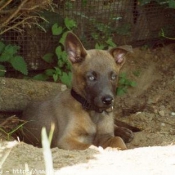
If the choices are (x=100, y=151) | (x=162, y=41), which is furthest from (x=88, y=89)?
(x=162, y=41)

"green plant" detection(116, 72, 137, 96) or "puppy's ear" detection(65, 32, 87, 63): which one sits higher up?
"puppy's ear" detection(65, 32, 87, 63)

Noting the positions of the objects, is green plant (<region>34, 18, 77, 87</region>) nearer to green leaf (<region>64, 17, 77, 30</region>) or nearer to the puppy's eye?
green leaf (<region>64, 17, 77, 30</region>)

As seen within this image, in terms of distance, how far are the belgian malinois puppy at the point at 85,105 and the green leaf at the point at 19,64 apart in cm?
Result: 92

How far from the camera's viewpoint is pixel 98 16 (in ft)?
26.5

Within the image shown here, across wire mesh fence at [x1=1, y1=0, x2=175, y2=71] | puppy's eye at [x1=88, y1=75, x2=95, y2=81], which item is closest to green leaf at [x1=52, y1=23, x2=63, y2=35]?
wire mesh fence at [x1=1, y1=0, x2=175, y2=71]

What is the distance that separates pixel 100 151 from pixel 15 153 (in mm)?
816

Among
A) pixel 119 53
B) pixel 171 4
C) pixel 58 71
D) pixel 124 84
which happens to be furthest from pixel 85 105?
pixel 171 4

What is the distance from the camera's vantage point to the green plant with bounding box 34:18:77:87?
24.9 ft

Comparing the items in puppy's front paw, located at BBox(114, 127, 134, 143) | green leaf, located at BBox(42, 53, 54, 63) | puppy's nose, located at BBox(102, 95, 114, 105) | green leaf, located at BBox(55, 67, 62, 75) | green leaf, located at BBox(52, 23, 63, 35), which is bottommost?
puppy's front paw, located at BBox(114, 127, 134, 143)

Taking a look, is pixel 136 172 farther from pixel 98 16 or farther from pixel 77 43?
pixel 98 16

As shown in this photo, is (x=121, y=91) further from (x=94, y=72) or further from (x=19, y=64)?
(x=94, y=72)

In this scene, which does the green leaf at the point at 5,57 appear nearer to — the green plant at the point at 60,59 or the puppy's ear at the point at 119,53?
the green plant at the point at 60,59

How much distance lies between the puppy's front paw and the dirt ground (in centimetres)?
7

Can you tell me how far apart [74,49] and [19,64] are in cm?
125
